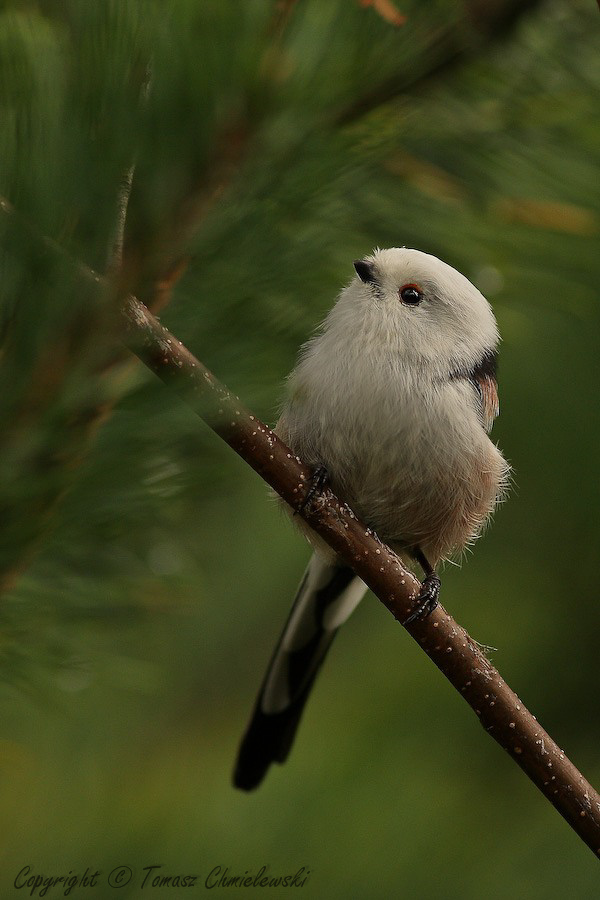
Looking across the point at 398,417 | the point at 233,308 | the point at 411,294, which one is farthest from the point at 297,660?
the point at 233,308

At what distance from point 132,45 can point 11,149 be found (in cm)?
14

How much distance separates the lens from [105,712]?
2201mm

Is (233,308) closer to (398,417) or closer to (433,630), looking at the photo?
(433,630)

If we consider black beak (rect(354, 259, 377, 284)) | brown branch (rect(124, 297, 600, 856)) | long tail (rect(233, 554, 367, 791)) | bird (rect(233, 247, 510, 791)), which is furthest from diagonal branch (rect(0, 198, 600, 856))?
long tail (rect(233, 554, 367, 791))

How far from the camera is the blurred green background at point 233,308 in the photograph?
0.88m

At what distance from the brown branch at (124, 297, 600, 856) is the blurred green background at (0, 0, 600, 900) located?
0.17 ft

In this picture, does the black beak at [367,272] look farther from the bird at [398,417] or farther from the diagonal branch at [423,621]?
the diagonal branch at [423,621]

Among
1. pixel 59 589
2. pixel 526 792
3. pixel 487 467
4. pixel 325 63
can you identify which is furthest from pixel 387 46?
pixel 526 792

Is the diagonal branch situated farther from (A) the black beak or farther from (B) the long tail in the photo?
(B) the long tail

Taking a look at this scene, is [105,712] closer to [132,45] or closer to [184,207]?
[184,207]

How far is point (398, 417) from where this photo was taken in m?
1.81

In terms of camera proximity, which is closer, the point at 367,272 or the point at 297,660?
the point at 367,272

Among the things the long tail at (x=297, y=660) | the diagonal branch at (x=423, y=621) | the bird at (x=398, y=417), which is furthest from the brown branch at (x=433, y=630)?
the long tail at (x=297, y=660)

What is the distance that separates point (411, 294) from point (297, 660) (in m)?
0.90
